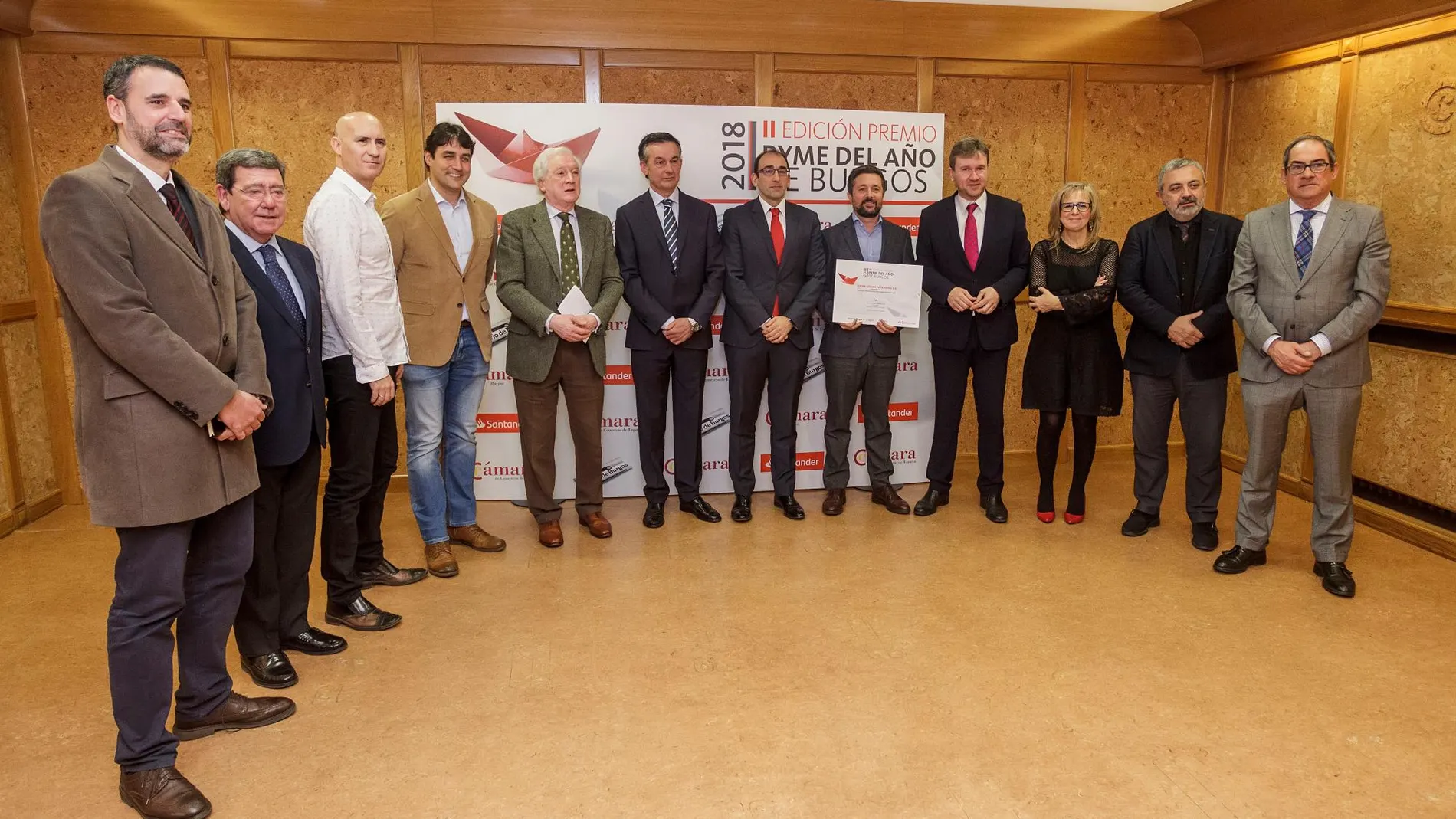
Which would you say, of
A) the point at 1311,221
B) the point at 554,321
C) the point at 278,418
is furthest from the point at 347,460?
the point at 1311,221

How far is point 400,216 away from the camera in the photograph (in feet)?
12.5

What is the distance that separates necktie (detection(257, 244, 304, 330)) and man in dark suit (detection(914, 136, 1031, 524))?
9.73 ft

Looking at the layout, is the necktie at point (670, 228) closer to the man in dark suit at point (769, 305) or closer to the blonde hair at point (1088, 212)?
the man in dark suit at point (769, 305)

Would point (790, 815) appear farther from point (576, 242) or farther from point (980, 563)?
point (576, 242)

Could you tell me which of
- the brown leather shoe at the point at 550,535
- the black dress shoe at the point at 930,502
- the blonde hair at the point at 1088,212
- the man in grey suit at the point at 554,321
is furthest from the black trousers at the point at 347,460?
the blonde hair at the point at 1088,212

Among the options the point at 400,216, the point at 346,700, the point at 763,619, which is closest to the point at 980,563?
the point at 763,619

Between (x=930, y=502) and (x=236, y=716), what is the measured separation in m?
3.31

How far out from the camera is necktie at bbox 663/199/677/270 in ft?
14.8

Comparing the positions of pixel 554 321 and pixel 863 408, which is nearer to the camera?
pixel 554 321

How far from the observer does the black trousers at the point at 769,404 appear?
4656 millimetres

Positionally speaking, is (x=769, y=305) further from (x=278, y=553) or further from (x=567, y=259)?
(x=278, y=553)

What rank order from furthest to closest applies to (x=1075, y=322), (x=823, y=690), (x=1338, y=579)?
(x=1075, y=322)
(x=1338, y=579)
(x=823, y=690)

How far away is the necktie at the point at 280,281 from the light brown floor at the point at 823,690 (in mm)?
1211

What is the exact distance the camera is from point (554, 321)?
4.15 meters
